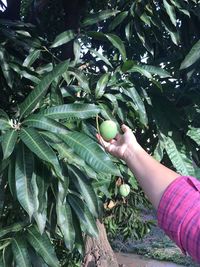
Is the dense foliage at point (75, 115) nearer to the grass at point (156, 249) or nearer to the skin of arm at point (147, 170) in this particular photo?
the skin of arm at point (147, 170)

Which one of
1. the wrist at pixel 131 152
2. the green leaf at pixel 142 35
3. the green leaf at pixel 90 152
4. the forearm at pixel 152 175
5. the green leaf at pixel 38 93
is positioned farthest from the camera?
the green leaf at pixel 142 35

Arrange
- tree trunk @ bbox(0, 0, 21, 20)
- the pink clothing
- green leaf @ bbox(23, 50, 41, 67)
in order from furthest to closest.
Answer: tree trunk @ bbox(0, 0, 21, 20) → green leaf @ bbox(23, 50, 41, 67) → the pink clothing

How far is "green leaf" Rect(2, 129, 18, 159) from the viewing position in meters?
1.12

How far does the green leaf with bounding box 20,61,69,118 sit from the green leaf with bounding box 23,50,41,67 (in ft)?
1.08

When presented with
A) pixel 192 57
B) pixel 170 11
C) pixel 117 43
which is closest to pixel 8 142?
pixel 117 43

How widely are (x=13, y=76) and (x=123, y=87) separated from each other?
0.42 m

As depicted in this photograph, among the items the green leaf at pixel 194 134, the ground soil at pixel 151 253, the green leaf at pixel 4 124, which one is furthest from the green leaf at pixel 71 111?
the ground soil at pixel 151 253

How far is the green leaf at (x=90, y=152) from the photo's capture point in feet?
3.83

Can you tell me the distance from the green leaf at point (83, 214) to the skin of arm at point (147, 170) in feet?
1.14

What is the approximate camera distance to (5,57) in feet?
5.40

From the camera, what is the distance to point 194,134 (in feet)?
6.07

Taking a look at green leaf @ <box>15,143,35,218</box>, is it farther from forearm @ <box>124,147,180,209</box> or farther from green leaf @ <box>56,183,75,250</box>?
forearm @ <box>124,147,180,209</box>

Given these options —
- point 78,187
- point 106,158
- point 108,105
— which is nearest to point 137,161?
point 106,158

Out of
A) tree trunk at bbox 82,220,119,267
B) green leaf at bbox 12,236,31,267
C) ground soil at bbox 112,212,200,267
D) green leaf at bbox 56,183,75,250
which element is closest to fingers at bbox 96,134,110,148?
green leaf at bbox 56,183,75,250
